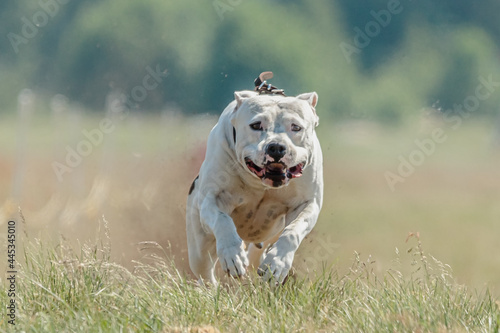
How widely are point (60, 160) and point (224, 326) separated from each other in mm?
6820

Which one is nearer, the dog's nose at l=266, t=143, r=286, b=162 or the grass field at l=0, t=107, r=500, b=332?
the grass field at l=0, t=107, r=500, b=332

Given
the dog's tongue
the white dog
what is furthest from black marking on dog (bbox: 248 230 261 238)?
the dog's tongue

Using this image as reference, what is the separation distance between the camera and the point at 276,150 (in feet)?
19.0

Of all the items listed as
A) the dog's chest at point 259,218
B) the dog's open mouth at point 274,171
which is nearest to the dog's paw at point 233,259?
the dog's open mouth at point 274,171

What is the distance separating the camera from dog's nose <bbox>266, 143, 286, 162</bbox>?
227 inches

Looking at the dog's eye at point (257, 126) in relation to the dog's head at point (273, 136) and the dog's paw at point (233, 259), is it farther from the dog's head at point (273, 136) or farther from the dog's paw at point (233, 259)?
the dog's paw at point (233, 259)

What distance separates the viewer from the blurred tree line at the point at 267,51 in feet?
41.0

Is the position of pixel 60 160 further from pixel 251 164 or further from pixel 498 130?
pixel 498 130

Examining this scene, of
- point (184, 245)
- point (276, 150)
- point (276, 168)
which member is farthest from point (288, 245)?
point (184, 245)

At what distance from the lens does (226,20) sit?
47.8ft

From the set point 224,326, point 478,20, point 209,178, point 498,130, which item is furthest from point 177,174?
point 478,20

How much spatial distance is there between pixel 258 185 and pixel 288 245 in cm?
77

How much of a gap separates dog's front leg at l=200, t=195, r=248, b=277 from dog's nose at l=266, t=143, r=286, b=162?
1.83 ft

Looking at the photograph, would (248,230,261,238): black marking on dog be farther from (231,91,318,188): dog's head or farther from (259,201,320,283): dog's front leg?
(231,91,318,188): dog's head
